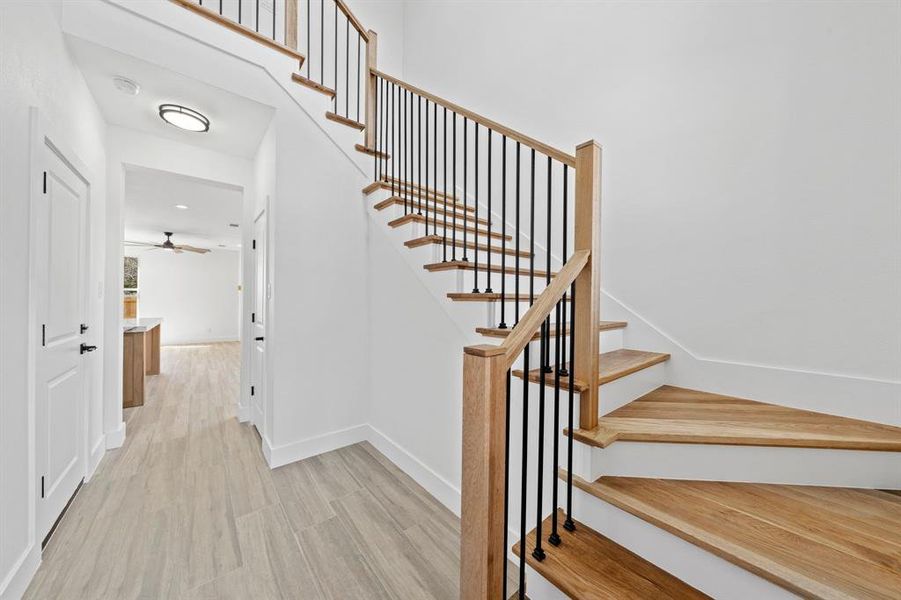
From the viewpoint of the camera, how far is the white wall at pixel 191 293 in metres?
8.60

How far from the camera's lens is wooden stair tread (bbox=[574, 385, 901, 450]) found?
1.28m

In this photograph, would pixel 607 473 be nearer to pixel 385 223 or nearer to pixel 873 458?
pixel 873 458

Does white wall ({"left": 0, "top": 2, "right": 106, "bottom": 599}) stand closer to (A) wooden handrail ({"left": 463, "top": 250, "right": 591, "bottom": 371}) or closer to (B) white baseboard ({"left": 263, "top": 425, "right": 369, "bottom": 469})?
(B) white baseboard ({"left": 263, "top": 425, "right": 369, "bottom": 469})

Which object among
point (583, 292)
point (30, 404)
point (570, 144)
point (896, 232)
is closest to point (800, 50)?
point (896, 232)

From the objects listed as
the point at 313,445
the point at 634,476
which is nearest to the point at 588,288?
the point at 634,476

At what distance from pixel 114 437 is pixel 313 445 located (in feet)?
5.34

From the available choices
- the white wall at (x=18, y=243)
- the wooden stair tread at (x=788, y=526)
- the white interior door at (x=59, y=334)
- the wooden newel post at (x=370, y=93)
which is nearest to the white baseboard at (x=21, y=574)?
the white wall at (x=18, y=243)

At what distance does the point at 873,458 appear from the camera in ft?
4.20

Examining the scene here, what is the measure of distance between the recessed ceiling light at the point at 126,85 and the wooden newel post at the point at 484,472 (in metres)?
2.82

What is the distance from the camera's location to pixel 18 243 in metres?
1.45

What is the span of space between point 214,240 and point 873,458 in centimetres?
1008

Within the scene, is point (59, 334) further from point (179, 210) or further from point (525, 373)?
point (179, 210)

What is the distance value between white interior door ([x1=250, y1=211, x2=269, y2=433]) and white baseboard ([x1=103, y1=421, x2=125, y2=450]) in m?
0.92

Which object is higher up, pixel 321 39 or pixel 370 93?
pixel 321 39
